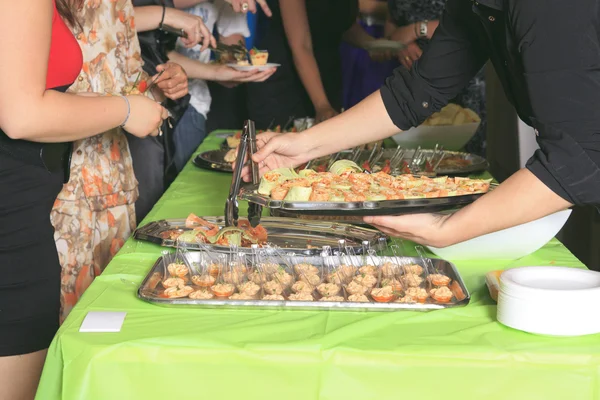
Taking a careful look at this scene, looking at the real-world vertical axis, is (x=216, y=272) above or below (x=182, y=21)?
below

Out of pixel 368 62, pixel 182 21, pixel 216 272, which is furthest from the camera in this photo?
pixel 368 62

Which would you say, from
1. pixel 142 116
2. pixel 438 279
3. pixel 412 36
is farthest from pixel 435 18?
Answer: pixel 438 279

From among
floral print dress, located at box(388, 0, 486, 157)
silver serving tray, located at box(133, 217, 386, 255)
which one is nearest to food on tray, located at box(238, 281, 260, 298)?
silver serving tray, located at box(133, 217, 386, 255)

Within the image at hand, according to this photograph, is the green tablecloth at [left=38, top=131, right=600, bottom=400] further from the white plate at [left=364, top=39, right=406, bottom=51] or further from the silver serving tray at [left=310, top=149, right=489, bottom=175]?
the white plate at [left=364, top=39, right=406, bottom=51]

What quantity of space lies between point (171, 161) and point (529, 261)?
168 centimetres

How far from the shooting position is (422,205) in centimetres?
148

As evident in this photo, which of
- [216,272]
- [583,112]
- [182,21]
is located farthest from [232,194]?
[182,21]

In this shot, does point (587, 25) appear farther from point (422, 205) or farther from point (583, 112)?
point (422, 205)

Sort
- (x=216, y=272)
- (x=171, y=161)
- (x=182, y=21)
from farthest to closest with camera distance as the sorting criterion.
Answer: (x=171, y=161)
(x=182, y=21)
(x=216, y=272)

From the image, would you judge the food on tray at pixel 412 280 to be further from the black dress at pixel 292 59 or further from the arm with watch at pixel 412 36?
the black dress at pixel 292 59

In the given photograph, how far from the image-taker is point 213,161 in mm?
2545

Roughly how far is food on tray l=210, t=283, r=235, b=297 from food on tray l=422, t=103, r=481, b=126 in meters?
1.59

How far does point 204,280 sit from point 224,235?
213 millimetres

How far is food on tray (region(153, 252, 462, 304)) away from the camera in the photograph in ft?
4.33
